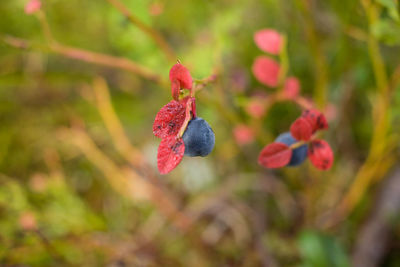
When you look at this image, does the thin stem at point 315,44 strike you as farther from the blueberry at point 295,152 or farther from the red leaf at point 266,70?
the blueberry at point 295,152

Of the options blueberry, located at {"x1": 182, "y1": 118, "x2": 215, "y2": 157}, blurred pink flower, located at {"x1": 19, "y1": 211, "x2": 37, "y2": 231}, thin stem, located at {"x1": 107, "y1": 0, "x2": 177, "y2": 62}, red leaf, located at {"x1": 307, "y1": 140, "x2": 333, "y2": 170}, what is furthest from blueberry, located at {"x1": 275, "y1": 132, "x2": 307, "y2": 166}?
blurred pink flower, located at {"x1": 19, "y1": 211, "x2": 37, "y2": 231}

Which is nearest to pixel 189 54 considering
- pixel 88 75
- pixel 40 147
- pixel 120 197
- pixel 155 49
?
pixel 155 49

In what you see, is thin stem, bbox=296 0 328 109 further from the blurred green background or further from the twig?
the twig

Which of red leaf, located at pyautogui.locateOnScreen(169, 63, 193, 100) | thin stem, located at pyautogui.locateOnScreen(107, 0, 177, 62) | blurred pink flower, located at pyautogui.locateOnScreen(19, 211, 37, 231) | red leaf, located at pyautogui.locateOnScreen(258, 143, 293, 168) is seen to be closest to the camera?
red leaf, located at pyautogui.locateOnScreen(169, 63, 193, 100)

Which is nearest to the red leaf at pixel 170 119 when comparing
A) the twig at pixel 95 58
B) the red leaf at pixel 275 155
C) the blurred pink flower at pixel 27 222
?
the red leaf at pixel 275 155

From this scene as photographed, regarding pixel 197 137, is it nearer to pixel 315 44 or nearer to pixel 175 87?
pixel 175 87

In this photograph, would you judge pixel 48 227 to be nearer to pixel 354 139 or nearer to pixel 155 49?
pixel 155 49

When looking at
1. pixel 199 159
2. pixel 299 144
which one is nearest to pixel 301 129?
pixel 299 144
